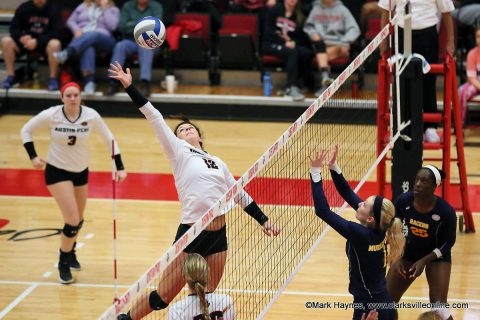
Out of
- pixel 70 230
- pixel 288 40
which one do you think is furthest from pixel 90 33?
pixel 70 230

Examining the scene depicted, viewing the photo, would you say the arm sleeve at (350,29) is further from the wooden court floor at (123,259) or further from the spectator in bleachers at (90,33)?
the spectator in bleachers at (90,33)

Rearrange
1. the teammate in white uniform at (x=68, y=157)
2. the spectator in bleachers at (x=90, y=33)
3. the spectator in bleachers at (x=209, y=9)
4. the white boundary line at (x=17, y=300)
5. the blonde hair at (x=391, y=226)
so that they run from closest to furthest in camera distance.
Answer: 1. the blonde hair at (x=391, y=226)
2. the white boundary line at (x=17, y=300)
3. the teammate in white uniform at (x=68, y=157)
4. the spectator in bleachers at (x=90, y=33)
5. the spectator in bleachers at (x=209, y=9)

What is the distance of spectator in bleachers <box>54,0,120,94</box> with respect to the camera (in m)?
18.2

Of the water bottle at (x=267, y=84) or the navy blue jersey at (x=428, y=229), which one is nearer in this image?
the navy blue jersey at (x=428, y=229)

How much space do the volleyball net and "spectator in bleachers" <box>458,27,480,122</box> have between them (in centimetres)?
153

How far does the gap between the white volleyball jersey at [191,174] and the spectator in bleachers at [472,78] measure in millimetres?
8768

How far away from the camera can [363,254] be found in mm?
7957

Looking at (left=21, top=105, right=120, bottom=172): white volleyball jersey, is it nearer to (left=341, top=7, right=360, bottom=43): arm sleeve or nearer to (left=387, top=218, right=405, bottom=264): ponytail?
(left=387, top=218, right=405, bottom=264): ponytail

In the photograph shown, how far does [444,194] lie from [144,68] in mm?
7846

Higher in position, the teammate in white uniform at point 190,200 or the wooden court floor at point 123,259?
the teammate in white uniform at point 190,200

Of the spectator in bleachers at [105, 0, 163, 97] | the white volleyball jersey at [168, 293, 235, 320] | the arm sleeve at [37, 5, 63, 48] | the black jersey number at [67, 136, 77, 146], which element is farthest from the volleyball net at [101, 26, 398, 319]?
the arm sleeve at [37, 5, 63, 48]

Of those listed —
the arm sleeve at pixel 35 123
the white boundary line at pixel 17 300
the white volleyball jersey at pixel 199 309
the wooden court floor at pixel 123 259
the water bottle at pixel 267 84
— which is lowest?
the wooden court floor at pixel 123 259

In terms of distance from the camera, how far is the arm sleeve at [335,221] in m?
7.92

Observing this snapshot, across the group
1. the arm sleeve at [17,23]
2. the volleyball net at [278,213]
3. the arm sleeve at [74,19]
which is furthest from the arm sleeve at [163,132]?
the arm sleeve at [17,23]
